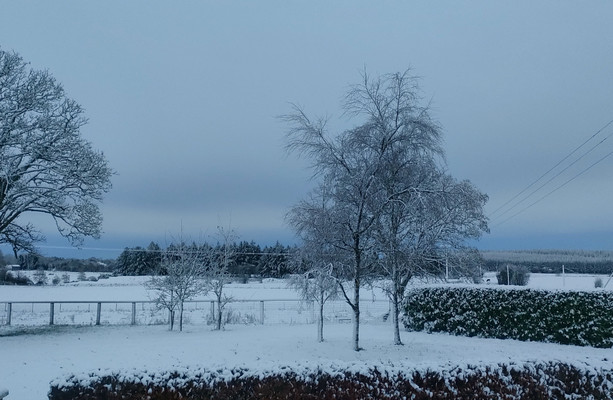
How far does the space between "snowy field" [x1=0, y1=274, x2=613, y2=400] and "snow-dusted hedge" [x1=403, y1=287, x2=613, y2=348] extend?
0.75 m

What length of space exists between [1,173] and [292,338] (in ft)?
35.4

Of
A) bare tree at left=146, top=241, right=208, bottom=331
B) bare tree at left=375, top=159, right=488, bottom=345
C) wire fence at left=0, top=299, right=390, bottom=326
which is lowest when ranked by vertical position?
wire fence at left=0, top=299, right=390, bottom=326

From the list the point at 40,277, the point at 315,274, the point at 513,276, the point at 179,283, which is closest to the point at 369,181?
the point at 315,274

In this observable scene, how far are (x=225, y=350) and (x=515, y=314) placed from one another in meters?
10.0

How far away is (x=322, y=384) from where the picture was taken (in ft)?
25.3

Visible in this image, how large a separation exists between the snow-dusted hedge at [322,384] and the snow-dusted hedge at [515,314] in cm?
964

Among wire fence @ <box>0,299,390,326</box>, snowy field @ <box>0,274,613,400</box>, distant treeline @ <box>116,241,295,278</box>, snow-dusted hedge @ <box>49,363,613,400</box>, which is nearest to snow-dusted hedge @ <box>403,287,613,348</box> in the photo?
snowy field @ <box>0,274,613,400</box>

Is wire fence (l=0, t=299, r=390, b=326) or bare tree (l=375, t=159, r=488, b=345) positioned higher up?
bare tree (l=375, t=159, r=488, b=345)

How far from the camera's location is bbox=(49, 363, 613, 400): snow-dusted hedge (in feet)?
24.1

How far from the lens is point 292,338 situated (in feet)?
56.3

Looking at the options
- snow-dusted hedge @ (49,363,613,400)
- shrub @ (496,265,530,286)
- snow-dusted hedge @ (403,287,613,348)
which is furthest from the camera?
shrub @ (496,265,530,286)

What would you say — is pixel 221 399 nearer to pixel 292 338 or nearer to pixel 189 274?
pixel 292 338

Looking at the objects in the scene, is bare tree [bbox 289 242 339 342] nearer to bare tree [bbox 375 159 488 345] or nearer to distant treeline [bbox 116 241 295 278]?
bare tree [bbox 375 159 488 345]

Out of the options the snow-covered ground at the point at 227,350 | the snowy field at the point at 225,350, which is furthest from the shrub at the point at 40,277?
the snow-covered ground at the point at 227,350
